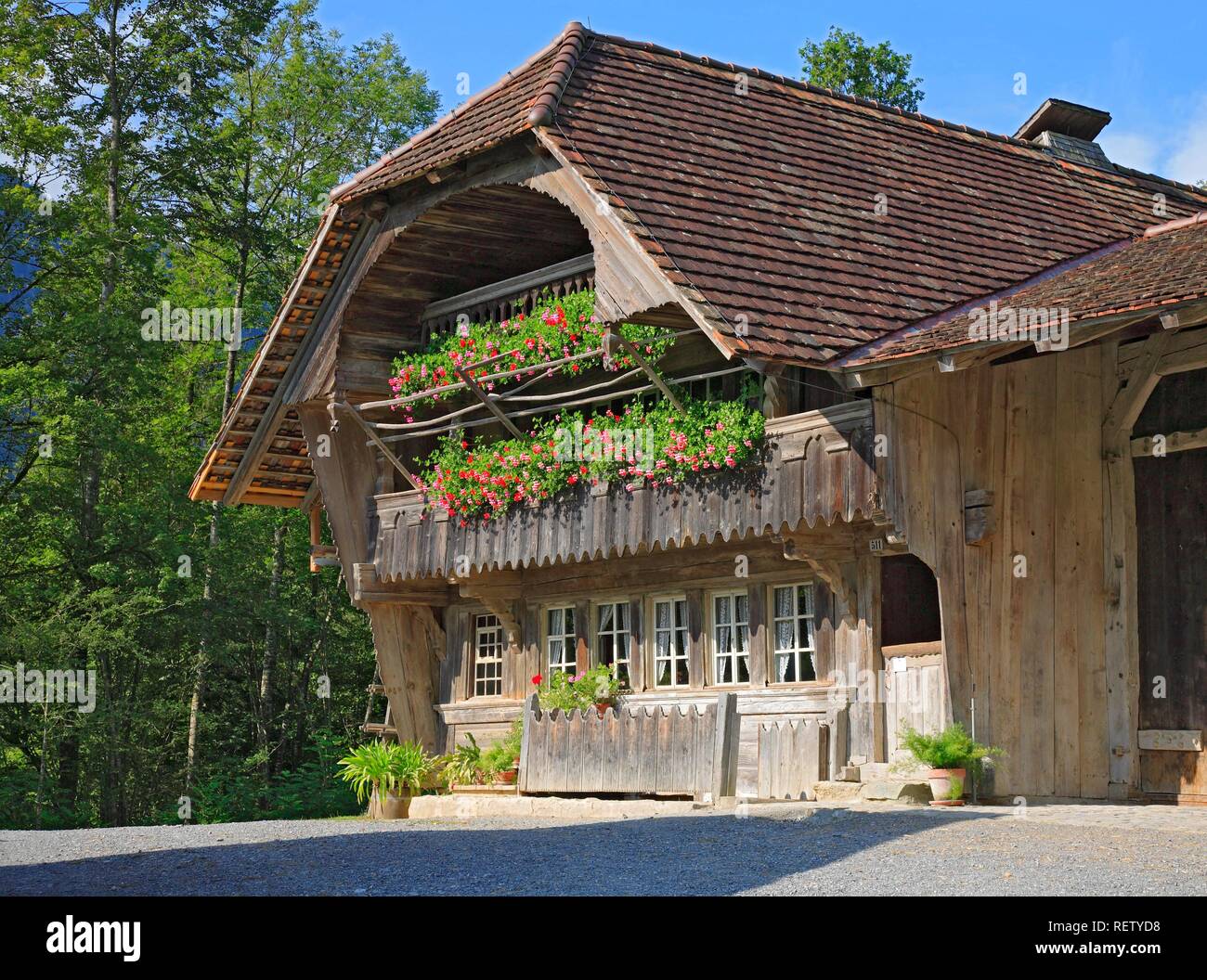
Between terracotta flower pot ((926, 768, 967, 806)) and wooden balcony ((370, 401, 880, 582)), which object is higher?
wooden balcony ((370, 401, 880, 582))

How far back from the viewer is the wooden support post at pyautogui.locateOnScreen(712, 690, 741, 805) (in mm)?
16281

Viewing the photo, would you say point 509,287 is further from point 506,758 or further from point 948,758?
point 948,758

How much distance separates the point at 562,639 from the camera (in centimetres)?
2044

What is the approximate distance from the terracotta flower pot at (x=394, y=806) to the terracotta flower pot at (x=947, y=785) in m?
7.49

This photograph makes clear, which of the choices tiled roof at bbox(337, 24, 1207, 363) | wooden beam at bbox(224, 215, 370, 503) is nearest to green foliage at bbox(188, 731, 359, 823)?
wooden beam at bbox(224, 215, 370, 503)

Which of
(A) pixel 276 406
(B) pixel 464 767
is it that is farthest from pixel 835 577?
(A) pixel 276 406

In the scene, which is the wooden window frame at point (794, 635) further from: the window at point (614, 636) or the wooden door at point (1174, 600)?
the wooden door at point (1174, 600)

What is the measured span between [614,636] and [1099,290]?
288 inches

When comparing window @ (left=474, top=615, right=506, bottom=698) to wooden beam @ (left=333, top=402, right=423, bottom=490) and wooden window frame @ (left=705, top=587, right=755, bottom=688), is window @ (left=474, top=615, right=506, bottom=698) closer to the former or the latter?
wooden beam @ (left=333, top=402, right=423, bottom=490)

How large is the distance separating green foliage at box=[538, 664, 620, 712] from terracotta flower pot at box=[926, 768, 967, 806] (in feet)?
16.5

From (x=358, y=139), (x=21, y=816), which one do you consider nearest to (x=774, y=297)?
(x=21, y=816)

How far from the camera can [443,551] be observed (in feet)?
65.5

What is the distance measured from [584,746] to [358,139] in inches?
861
